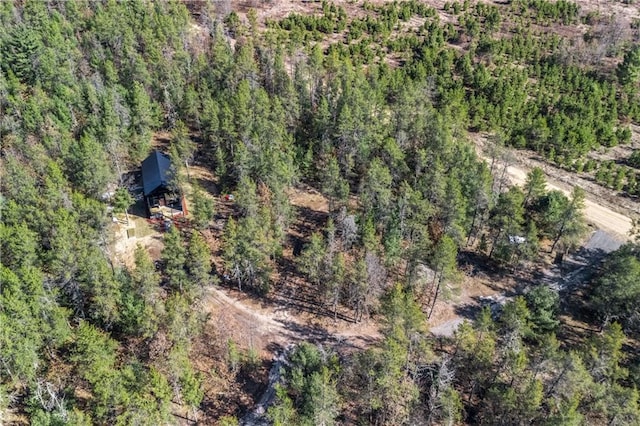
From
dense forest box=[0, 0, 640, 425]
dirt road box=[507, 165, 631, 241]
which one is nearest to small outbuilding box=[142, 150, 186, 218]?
dense forest box=[0, 0, 640, 425]

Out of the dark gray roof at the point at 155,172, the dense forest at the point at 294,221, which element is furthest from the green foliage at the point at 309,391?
the dark gray roof at the point at 155,172

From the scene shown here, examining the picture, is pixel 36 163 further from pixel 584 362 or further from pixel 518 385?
pixel 584 362

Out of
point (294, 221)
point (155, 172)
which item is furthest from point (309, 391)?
point (155, 172)

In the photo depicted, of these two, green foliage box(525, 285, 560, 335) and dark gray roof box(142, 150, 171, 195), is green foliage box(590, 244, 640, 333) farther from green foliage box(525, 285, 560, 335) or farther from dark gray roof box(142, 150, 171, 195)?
dark gray roof box(142, 150, 171, 195)

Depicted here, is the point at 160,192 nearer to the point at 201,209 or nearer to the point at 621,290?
the point at 201,209

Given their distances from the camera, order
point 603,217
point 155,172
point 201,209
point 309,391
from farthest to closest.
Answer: point 603,217 < point 155,172 < point 201,209 < point 309,391
